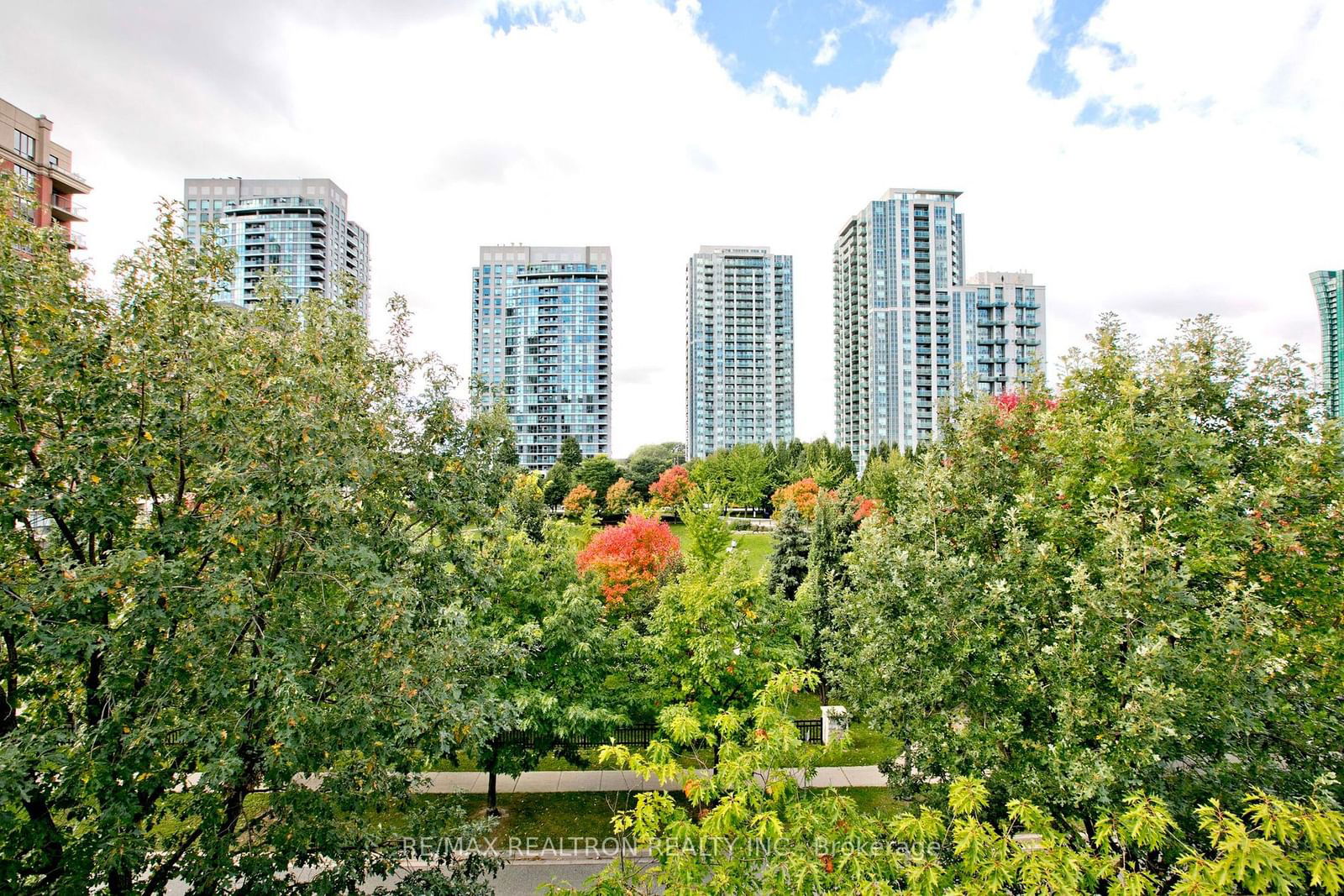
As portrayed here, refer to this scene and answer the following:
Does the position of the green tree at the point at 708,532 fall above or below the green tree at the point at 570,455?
below

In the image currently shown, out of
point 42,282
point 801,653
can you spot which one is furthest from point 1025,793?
point 42,282

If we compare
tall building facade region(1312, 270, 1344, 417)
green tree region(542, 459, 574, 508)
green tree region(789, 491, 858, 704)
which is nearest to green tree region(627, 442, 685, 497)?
green tree region(542, 459, 574, 508)

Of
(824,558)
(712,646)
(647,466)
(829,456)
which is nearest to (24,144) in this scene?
(712,646)

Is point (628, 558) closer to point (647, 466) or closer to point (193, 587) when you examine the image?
point (193, 587)

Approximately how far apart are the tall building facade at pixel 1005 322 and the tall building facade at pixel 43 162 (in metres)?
87.8

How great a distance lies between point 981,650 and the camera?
26.3ft

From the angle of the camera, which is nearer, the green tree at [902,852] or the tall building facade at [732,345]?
the green tree at [902,852]

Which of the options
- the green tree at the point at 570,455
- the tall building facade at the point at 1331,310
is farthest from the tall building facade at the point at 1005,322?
the green tree at the point at 570,455

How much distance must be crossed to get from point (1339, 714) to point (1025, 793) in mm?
4164

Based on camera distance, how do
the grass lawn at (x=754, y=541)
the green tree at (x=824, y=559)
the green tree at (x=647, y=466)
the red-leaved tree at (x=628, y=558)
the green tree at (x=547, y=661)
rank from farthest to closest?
the green tree at (x=647, y=466) < the grass lawn at (x=754, y=541) < the red-leaved tree at (x=628, y=558) < the green tree at (x=824, y=559) < the green tree at (x=547, y=661)

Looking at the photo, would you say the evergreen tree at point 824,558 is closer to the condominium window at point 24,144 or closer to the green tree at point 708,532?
the green tree at point 708,532

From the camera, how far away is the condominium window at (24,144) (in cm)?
3041

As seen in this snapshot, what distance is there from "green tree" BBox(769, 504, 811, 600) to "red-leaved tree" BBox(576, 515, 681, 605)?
4943mm

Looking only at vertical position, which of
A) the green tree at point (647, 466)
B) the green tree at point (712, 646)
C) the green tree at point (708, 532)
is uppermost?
the green tree at point (647, 466)
